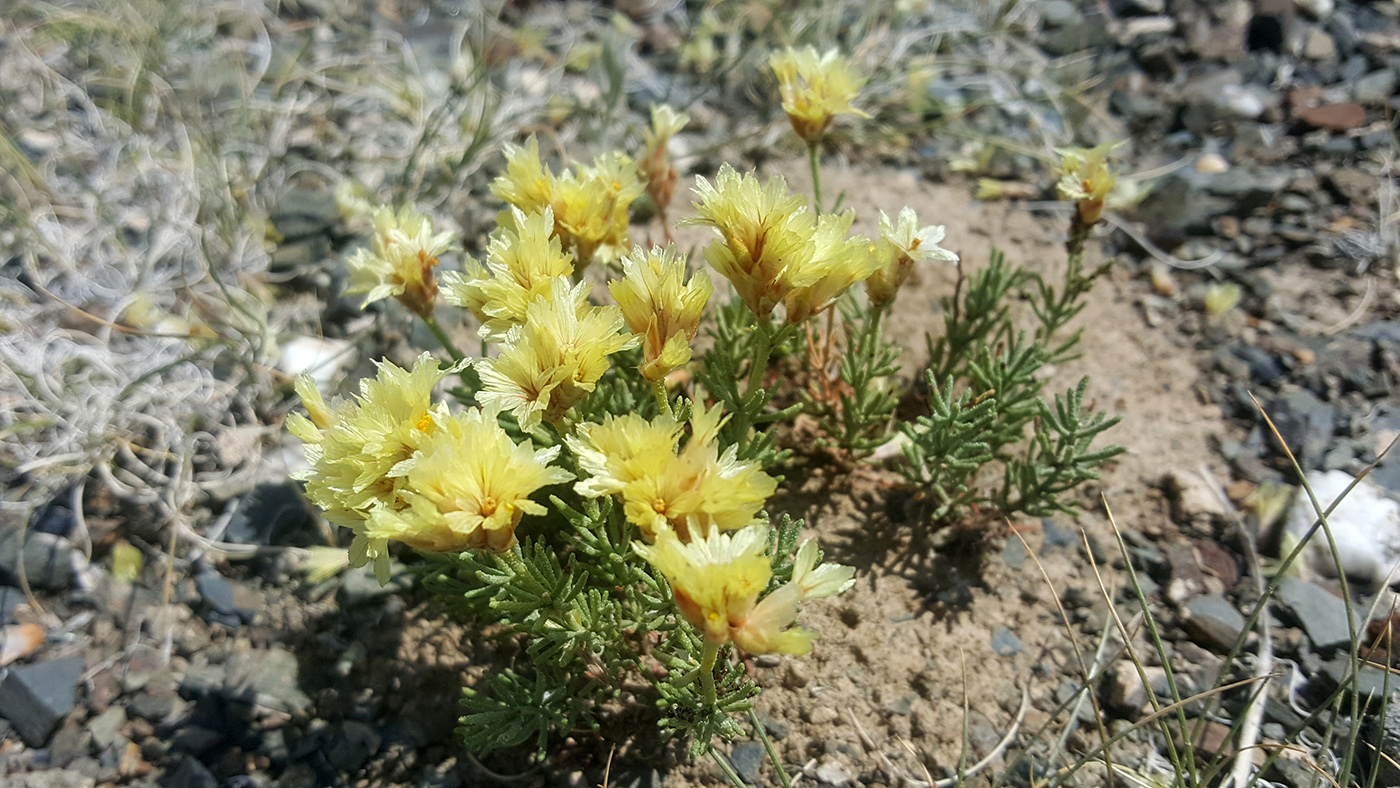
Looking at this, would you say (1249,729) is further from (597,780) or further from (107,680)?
(107,680)

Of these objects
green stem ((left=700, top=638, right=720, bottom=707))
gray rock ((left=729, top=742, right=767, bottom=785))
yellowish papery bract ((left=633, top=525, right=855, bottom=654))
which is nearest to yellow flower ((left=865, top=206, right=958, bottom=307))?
yellowish papery bract ((left=633, top=525, right=855, bottom=654))

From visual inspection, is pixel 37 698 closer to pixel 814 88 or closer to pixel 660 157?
pixel 660 157

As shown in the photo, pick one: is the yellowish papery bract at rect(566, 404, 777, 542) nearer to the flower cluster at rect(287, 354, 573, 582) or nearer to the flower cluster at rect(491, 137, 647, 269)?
the flower cluster at rect(287, 354, 573, 582)

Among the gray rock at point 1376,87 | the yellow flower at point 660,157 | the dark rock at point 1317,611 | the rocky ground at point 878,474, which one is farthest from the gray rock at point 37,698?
the gray rock at point 1376,87

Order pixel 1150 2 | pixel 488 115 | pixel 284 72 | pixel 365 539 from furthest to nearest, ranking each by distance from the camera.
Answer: pixel 1150 2
pixel 284 72
pixel 488 115
pixel 365 539

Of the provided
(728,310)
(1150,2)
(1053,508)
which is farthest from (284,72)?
(1150,2)

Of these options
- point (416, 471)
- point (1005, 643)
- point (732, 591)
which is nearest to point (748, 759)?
point (1005, 643)
